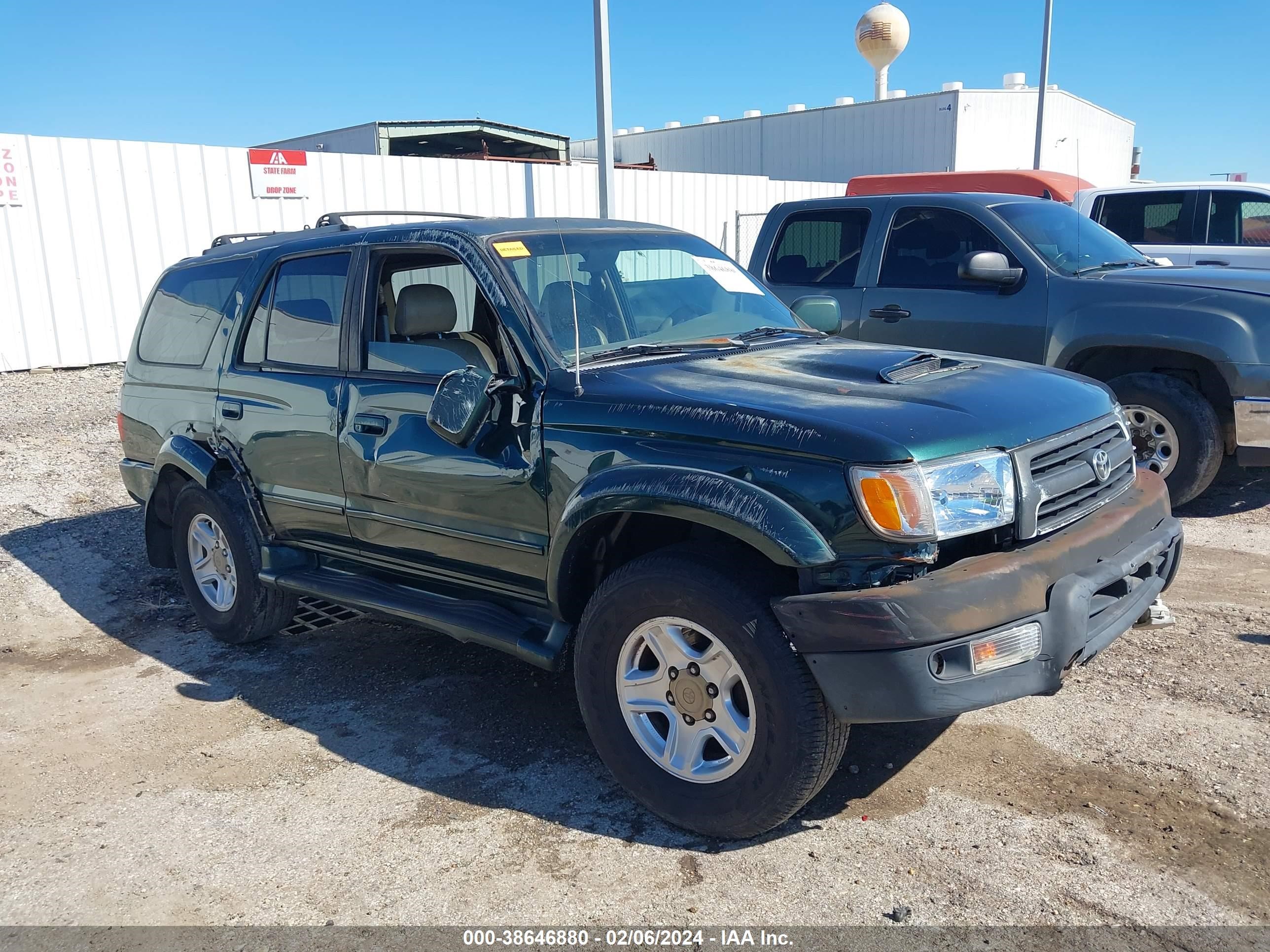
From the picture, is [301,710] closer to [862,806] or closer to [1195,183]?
[862,806]

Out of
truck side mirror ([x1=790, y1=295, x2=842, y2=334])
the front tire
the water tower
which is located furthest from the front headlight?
the water tower

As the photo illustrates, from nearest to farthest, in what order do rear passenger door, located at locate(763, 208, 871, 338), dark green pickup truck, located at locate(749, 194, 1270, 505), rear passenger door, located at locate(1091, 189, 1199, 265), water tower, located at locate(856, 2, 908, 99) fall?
→ dark green pickup truck, located at locate(749, 194, 1270, 505) → rear passenger door, located at locate(763, 208, 871, 338) → rear passenger door, located at locate(1091, 189, 1199, 265) → water tower, located at locate(856, 2, 908, 99)

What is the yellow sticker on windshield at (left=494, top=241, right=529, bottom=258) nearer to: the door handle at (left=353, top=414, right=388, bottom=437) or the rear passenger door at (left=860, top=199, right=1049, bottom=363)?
→ the door handle at (left=353, top=414, right=388, bottom=437)

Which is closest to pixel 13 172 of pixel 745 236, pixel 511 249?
pixel 511 249

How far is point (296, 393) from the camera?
4430 mm

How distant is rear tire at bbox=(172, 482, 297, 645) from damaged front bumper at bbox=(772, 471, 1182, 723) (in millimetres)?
2970

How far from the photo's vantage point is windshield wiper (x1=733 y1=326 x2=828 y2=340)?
4.16m

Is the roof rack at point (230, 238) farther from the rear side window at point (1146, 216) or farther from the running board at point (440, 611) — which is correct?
the rear side window at point (1146, 216)

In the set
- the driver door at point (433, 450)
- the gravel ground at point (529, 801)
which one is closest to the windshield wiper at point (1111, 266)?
the gravel ground at point (529, 801)

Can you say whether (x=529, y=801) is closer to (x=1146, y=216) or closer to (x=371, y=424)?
(x=371, y=424)

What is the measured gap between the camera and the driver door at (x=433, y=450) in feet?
11.8

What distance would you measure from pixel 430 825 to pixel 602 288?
6.78ft

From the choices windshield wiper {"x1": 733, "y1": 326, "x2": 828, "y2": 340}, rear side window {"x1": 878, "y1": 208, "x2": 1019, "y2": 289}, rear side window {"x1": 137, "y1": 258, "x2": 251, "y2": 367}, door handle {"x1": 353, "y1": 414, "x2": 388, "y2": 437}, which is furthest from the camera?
rear side window {"x1": 878, "y1": 208, "x2": 1019, "y2": 289}

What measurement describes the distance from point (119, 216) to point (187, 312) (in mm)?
7765
